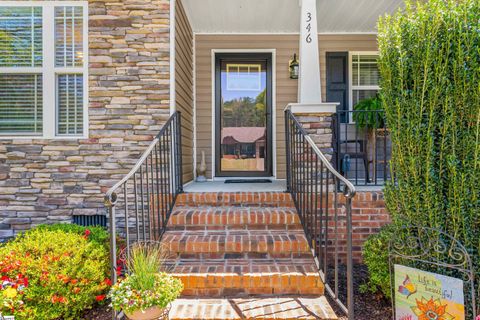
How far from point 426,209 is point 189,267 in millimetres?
1889

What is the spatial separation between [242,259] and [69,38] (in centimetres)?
310

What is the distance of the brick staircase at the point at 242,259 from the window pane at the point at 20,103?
1.91 meters

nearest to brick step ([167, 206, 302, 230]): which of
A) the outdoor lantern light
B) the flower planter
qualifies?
the flower planter

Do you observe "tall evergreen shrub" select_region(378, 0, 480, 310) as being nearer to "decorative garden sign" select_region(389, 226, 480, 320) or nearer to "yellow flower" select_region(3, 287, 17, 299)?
"decorative garden sign" select_region(389, 226, 480, 320)

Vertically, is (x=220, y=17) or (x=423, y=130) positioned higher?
(x=220, y=17)

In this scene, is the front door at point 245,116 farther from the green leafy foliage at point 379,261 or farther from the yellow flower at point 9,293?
the yellow flower at point 9,293

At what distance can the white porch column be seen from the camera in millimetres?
3529

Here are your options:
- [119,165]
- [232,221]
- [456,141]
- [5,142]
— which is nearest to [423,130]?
[456,141]

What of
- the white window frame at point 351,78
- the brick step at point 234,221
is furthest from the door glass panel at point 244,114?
the brick step at point 234,221

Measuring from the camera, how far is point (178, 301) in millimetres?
2430

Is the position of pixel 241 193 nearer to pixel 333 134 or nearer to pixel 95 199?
pixel 333 134

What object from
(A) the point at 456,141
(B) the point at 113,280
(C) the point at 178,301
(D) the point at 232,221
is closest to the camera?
(B) the point at 113,280

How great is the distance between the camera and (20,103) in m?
3.60

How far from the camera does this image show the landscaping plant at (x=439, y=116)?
213cm
